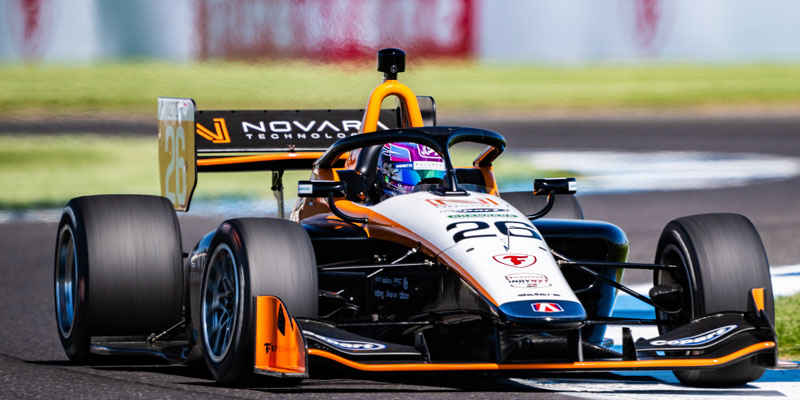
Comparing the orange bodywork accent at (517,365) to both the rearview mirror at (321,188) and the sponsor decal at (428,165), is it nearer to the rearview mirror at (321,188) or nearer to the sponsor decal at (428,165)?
the rearview mirror at (321,188)

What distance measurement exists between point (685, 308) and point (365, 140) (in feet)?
5.84

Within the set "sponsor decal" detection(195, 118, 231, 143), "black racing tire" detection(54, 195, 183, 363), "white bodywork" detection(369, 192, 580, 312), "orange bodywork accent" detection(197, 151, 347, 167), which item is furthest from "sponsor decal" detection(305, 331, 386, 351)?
"sponsor decal" detection(195, 118, 231, 143)

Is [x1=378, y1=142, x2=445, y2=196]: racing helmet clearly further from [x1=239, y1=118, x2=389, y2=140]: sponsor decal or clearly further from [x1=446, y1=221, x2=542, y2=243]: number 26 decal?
[x1=239, y1=118, x2=389, y2=140]: sponsor decal

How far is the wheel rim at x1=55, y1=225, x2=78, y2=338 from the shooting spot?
24.2 feet

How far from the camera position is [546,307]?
18.3 ft

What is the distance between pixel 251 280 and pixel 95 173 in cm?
1451

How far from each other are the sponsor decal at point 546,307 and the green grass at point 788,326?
→ 2.15 metres

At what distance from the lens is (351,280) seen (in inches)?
254

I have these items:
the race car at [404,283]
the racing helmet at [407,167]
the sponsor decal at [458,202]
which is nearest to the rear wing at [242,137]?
the race car at [404,283]

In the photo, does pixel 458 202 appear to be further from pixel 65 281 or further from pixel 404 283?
pixel 65 281

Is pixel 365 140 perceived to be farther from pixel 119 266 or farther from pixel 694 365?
pixel 694 365

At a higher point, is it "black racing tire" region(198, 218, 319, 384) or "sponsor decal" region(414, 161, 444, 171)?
"sponsor decal" region(414, 161, 444, 171)

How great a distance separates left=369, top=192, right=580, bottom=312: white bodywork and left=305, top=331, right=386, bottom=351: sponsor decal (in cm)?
51

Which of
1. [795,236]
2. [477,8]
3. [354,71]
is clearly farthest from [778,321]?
[477,8]
